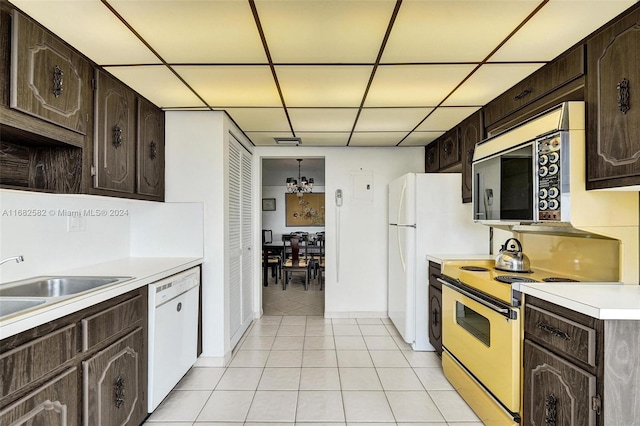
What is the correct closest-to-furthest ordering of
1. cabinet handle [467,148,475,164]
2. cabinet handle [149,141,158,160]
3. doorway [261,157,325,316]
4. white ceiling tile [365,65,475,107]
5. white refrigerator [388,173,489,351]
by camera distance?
1. white ceiling tile [365,65,475,107]
2. cabinet handle [149,141,158,160]
3. cabinet handle [467,148,475,164]
4. white refrigerator [388,173,489,351]
5. doorway [261,157,325,316]

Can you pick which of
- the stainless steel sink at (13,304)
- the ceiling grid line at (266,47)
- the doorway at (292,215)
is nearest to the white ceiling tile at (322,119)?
the ceiling grid line at (266,47)

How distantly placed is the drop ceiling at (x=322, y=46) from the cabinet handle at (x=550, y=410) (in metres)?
1.71

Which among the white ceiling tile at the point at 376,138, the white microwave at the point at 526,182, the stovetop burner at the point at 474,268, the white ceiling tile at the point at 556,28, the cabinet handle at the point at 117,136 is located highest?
the white ceiling tile at the point at 556,28

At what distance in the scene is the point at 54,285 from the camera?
80.2 inches

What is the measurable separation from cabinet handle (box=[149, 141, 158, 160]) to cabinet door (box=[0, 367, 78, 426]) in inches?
67.7

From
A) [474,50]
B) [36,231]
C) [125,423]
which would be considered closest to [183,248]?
[36,231]

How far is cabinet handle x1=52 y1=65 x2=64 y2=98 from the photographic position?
1.73 m

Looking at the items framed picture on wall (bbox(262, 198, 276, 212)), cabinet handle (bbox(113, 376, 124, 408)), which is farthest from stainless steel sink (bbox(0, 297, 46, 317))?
framed picture on wall (bbox(262, 198, 276, 212))

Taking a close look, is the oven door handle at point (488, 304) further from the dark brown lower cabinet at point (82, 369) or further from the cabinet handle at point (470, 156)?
the dark brown lower cabinet at point (82, 369)

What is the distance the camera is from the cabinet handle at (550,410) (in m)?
1.59

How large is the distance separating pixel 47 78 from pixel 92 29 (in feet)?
1.04

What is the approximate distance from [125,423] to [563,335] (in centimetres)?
220

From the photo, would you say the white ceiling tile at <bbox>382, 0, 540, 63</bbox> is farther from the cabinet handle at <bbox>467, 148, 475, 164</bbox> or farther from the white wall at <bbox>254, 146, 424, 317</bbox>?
the white wall at <bbox>254, 146, 424, 317</bbox>

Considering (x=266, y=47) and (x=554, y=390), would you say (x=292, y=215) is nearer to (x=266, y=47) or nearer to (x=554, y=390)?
(x=266, y=47)
